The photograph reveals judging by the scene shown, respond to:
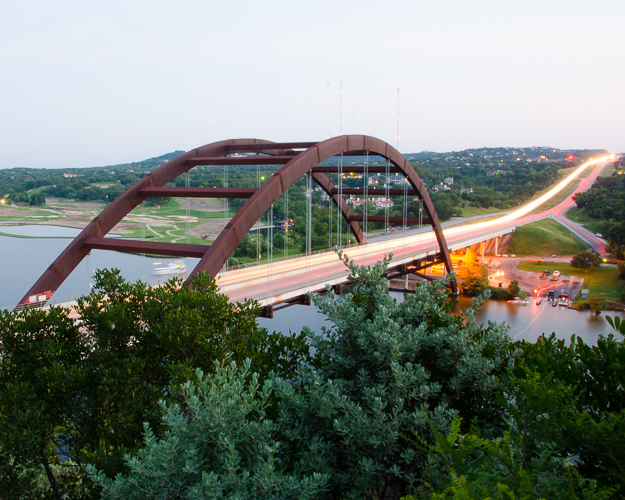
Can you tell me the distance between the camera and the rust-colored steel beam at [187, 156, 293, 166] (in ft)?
54.8

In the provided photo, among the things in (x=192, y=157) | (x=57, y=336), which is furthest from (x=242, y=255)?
(x=57, y=336)

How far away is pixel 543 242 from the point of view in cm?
5775

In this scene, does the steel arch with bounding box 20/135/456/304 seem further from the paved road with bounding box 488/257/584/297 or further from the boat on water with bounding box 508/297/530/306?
the paved road with bounding box 488/257/584/297

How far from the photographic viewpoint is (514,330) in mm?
32469

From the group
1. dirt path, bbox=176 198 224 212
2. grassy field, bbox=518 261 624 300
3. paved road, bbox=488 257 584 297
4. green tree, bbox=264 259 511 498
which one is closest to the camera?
green tree, bbox=264 259 511 498

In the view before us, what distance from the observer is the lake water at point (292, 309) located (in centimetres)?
3209

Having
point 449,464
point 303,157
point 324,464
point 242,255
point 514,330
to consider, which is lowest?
point 514,330

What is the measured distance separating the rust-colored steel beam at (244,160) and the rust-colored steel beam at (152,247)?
154 inches

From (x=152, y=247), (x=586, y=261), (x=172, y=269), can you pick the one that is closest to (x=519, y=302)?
(x=586, y=261)

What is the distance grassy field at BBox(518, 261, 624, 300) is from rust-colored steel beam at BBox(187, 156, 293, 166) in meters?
33.7

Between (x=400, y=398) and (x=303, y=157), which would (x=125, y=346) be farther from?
(x=303, y=157)

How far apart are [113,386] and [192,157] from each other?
13.7 meters

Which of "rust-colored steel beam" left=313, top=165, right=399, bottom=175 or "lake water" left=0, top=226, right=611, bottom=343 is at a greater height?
"rust-colored steel beam" left=313, top=165, right=399, bottom=175

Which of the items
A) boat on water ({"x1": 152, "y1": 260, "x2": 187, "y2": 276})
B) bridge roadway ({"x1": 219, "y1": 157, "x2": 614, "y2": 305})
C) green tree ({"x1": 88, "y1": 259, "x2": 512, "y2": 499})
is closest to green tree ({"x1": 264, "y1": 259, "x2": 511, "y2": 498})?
green tree ({"x1": 88, "y1": 259, "x2": 512, "y2": 499})
